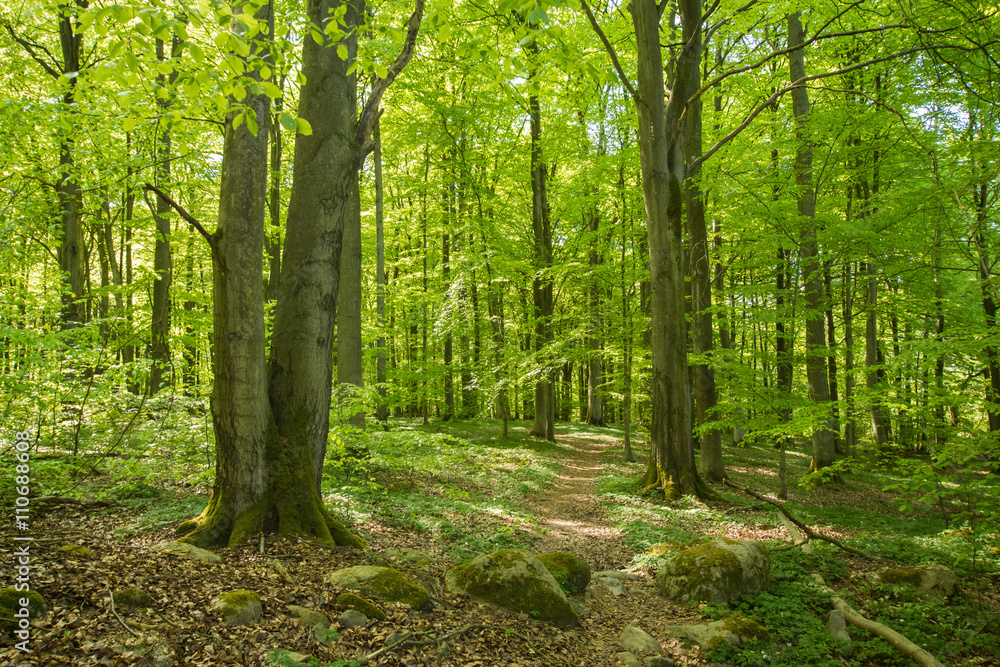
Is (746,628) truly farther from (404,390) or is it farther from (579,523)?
(404,390)

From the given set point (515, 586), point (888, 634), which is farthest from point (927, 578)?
point (515, 586)

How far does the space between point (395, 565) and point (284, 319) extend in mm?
2709

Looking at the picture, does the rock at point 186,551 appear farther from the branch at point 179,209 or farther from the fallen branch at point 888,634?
the fallen branch at point 888,634

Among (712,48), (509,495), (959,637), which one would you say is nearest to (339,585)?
(959,637)

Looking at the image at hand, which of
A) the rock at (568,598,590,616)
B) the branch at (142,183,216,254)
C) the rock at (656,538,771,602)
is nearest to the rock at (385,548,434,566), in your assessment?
the rock at (568,598,590,616)

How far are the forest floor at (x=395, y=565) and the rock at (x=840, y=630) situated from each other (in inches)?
7.1

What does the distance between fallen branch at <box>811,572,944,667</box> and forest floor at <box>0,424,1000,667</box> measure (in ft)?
0.52

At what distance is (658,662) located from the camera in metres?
4.12

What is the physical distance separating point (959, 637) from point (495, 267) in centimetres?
1341

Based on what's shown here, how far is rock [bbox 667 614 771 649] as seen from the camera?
4.44 m

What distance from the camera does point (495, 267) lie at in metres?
16.2

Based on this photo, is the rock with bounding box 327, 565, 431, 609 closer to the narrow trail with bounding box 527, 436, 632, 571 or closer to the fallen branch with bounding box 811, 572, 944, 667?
the narrow trail with bounding box 527, 436, 632, 571

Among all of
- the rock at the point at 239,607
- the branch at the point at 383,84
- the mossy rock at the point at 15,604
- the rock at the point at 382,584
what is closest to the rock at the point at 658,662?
the rock at the point at 382,584

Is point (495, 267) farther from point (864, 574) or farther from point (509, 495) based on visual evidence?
point (864, 574)
